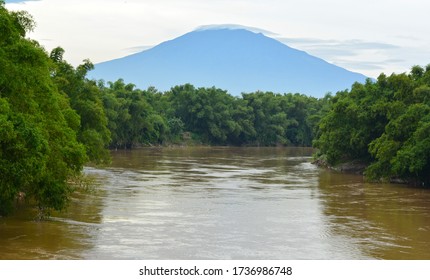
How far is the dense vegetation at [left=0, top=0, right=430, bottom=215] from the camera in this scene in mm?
19156

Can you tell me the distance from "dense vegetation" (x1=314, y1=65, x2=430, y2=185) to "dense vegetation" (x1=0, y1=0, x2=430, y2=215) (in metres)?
0.08

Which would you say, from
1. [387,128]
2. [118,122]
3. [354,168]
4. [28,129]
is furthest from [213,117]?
[28,129]

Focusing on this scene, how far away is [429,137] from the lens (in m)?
38.8

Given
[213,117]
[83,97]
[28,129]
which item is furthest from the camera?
[213,117]

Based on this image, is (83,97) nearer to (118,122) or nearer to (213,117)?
(118,122)

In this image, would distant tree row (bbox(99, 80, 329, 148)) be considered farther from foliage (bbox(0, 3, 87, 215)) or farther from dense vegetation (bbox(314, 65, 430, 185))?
foliage (bbox(0, 3, 87, 215))

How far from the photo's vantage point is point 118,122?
83.4 m

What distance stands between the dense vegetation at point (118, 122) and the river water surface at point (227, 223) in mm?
1594

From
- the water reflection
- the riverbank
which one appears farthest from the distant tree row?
the water reflection

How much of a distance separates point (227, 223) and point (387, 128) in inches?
823

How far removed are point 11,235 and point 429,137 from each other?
26687 mm

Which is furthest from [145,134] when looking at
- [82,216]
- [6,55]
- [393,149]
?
[6,55]

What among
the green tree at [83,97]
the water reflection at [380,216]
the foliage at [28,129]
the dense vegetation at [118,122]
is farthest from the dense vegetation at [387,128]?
the foliage at [28,129]

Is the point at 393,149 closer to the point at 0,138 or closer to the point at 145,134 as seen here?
the point at 0,138
